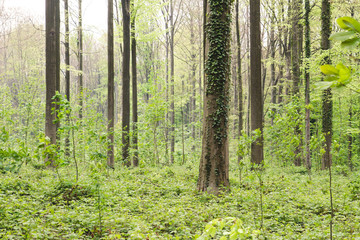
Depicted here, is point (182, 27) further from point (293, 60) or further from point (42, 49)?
point (42, 49)

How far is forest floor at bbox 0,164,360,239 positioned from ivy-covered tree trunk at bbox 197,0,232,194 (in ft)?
2.04

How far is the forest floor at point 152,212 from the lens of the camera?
365 centimetres

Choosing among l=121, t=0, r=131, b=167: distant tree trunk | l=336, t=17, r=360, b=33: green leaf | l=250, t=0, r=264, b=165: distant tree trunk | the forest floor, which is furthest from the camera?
l=121, t=0, r=131, b=167: distant tree trunk

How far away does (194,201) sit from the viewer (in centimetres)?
581

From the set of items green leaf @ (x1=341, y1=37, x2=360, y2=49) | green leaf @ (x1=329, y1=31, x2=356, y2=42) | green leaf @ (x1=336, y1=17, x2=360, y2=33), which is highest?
→ green leaf @ (x1=336, y1=17, x2=360, y2=33)

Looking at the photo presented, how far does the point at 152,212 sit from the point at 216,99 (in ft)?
10.6

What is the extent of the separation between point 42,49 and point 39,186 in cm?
2256

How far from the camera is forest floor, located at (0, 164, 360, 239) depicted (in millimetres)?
3652

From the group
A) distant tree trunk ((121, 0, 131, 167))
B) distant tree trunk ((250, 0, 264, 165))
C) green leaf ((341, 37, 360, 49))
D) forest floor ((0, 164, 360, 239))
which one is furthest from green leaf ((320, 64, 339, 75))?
distant tree trunk ((121, 0, 131, 167))

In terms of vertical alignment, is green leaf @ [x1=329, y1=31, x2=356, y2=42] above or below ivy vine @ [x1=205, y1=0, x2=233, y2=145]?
below

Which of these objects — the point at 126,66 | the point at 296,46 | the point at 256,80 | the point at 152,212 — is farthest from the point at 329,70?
the point at 296,46

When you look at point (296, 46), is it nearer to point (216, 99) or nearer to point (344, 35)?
point (216, 99)

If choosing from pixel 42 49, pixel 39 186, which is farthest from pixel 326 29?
pixel 42 49

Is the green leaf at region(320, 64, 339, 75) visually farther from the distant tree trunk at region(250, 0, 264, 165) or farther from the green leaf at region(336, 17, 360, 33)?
the distant tree trunk at region(250, 0, 264, 165)
